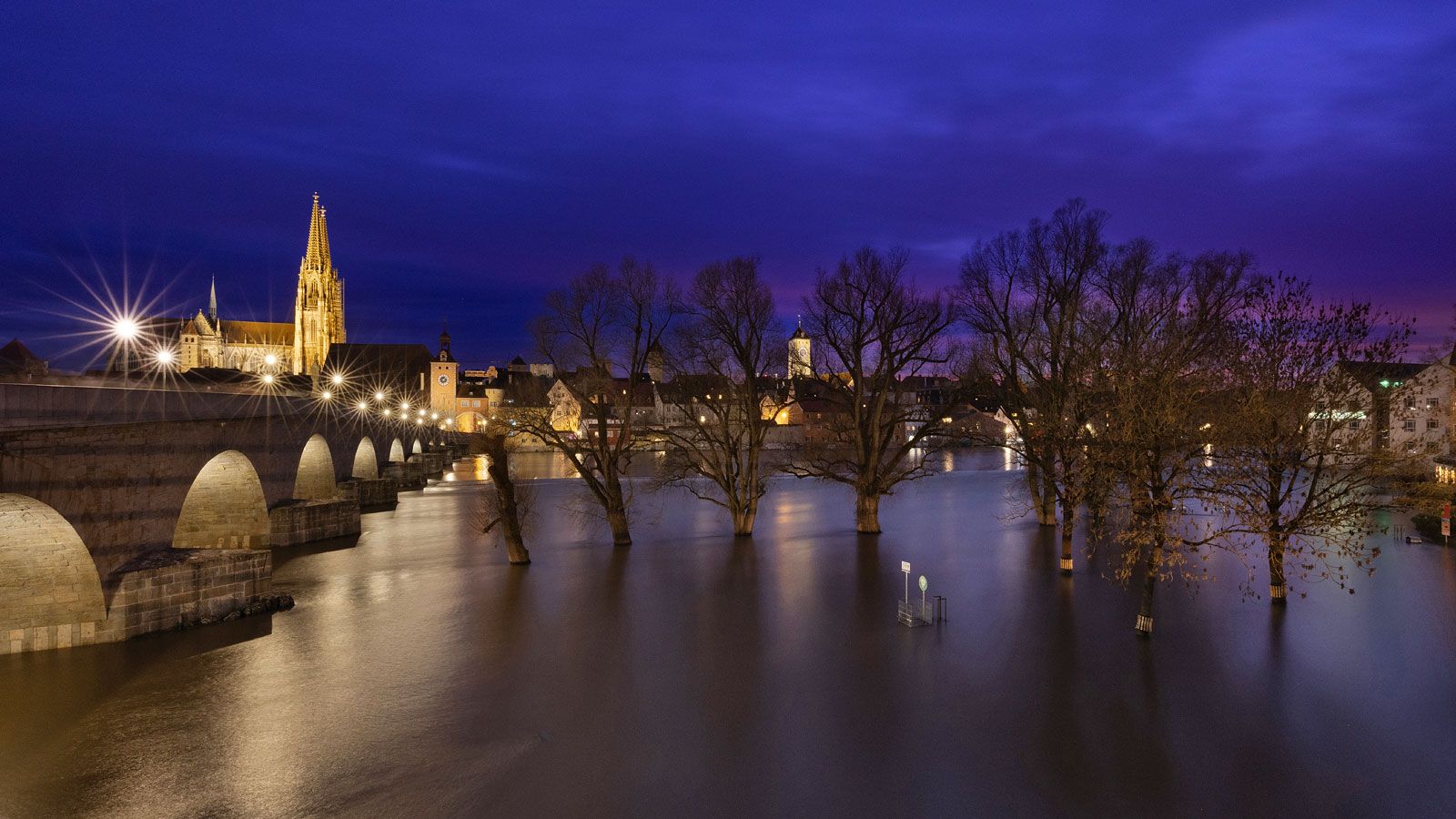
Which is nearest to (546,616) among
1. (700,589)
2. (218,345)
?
(700,589)

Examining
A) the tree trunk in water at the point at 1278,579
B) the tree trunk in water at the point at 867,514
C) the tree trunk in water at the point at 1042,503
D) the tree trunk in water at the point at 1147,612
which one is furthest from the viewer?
the tree trunk in water at the point at 1042,503

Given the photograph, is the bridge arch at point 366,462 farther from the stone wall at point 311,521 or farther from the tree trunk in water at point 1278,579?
the tree trunk in water at point 1278,579

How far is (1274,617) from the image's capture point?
1853 centimetres

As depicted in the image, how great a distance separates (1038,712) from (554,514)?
1128 inches

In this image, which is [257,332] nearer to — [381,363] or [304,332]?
[304,332]

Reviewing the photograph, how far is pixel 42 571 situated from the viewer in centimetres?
A: 1591

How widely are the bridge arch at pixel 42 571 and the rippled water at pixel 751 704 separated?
32.7 inches

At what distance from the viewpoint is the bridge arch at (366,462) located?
45.2 metres

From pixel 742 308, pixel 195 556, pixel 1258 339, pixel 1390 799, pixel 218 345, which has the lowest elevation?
pixel 1390 799

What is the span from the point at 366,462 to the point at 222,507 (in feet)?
64.5

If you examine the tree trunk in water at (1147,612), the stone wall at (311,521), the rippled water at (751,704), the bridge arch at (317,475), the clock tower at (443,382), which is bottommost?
the rippled water at (751,704)

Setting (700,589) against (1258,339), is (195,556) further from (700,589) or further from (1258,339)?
(1258,339)

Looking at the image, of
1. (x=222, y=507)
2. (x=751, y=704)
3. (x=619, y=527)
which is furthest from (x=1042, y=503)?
(x=222, y=507)

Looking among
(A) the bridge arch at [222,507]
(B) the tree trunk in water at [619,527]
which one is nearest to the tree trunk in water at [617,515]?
(B) the tree trunk in water at [619,527]
